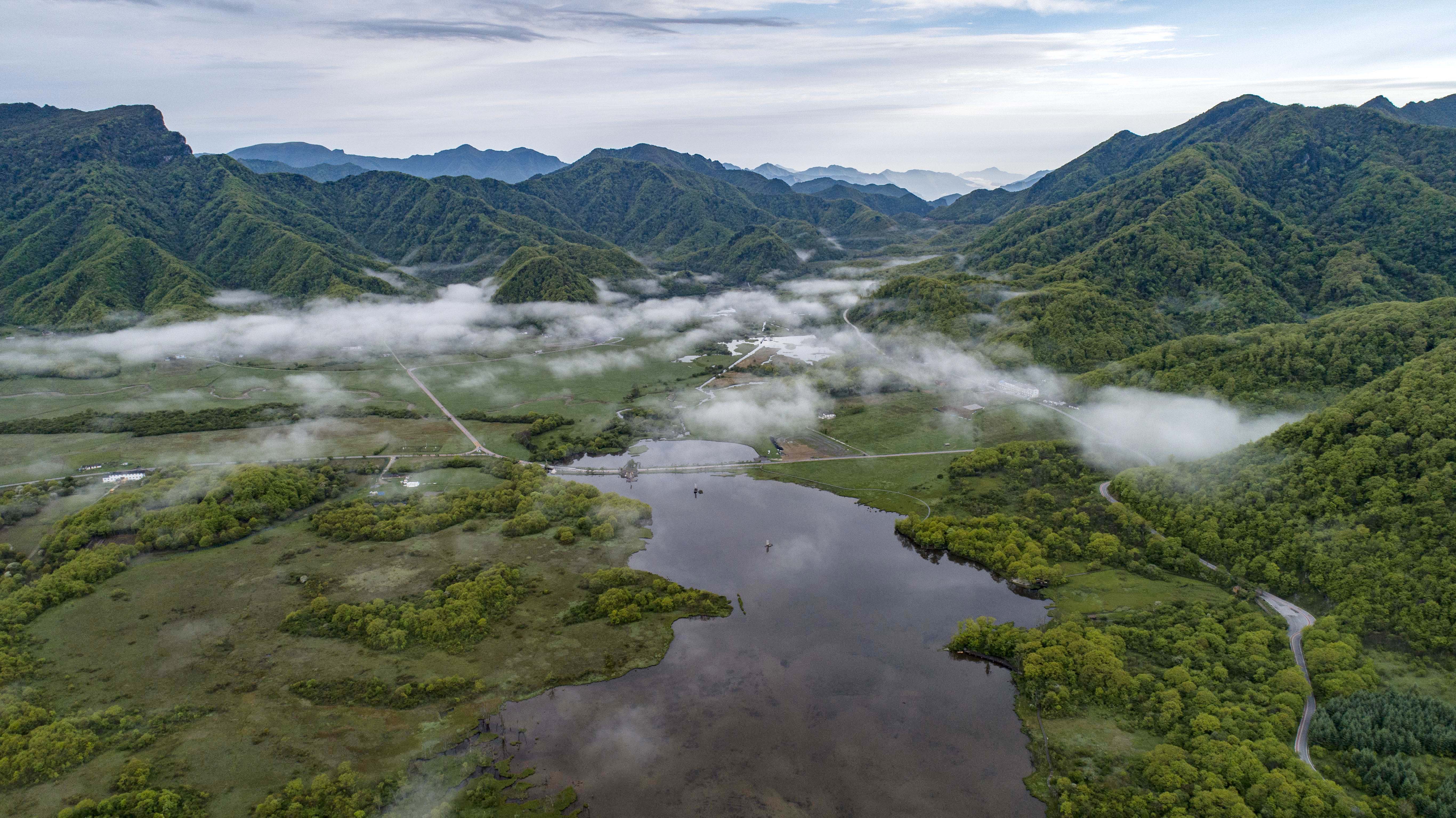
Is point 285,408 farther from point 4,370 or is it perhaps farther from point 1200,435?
point 1200,435

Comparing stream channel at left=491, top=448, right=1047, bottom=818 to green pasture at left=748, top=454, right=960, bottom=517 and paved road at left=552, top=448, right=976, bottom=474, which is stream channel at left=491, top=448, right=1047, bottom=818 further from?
paved road at left=552, top=448, right=976, bottom=474

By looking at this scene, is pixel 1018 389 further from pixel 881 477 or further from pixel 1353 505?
pixel 1353 505

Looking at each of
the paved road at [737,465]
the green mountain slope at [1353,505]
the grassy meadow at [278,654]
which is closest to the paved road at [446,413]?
the paved road at [737,465]

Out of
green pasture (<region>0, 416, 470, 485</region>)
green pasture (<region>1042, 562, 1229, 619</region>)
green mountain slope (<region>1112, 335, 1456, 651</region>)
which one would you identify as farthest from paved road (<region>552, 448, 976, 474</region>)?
green pasture (<region>1042, 562, 1229, 619</region>)

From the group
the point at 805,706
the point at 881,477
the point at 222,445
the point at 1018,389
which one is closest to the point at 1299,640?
the point at 805,706

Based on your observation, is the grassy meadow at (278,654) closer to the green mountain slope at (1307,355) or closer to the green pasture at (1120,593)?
the green pasture at (1120,593)

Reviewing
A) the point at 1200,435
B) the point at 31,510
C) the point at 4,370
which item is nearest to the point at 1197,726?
the point at 1200,435

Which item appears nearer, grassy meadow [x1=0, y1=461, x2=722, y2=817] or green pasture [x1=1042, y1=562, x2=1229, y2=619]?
grassy meadow [x1=0, y1=461, x2=722, y2=817]
